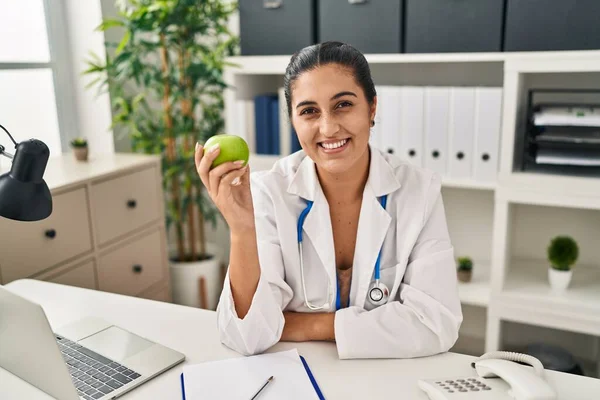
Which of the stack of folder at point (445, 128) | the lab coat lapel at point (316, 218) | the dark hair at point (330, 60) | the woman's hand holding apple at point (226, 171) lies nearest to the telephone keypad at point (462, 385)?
the lab coat lapel at point (316, 218)

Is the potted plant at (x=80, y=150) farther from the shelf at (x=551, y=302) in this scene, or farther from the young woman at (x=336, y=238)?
the shelf at (x=551, y=302)

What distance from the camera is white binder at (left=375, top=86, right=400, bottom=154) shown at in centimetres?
224

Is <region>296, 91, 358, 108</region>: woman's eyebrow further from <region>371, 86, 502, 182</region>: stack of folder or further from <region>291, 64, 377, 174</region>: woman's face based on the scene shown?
<region>371, 86, 502, 182</region>: stack of folder

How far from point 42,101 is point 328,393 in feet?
7.26

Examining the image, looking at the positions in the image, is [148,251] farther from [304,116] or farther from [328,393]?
[328,393]

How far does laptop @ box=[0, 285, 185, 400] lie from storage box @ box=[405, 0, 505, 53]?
5.04 feet

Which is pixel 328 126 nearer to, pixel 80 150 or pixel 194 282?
pixel 80 150

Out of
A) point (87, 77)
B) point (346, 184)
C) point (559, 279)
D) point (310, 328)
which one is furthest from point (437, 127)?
point (87, 77)

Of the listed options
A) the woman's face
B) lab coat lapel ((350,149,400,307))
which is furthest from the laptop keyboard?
the woman's face

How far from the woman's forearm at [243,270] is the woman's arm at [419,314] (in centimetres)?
20

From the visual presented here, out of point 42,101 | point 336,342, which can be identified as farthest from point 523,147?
point 42,101

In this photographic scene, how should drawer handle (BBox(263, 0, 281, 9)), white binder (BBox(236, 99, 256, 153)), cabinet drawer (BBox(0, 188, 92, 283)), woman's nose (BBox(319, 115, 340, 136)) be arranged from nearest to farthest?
woman's nose (BBox(319, 115, 340, 136)), cabinet drawer (BBox(0, 188, 92, 283)), drawer handle (BBox(263, 0, 281, 9)), white binder (BBox(236, 99, 256, 153))

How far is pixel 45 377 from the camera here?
2.84ft

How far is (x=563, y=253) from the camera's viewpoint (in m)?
2.09
